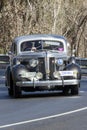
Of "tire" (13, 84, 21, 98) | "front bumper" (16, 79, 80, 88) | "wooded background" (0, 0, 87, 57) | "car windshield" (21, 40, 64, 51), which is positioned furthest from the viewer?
"wooded background" (0, 0, 87, 57)

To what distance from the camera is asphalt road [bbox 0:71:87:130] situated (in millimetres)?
12498

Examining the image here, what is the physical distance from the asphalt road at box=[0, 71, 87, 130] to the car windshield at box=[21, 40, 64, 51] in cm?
157

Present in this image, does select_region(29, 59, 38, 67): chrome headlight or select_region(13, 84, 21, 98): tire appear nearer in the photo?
select_region(29, 59, 38, 67): chrome headlight

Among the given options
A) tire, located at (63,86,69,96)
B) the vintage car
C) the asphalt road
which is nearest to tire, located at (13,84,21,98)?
the vintage car

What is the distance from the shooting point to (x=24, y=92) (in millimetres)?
21734

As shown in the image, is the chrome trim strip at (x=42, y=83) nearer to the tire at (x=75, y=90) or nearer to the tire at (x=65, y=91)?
the tire at (x=75, y=90)

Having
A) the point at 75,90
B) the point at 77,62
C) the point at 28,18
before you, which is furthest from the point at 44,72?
the point at 28,18

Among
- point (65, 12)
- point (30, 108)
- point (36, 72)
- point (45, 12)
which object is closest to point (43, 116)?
point (30, 108)

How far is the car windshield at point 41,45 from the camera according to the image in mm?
20297

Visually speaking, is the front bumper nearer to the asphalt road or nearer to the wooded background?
the asphalt road

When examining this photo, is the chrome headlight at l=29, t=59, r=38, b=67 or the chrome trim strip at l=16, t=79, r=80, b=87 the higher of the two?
the chrome headlight at l=29, t=59, r=38, b=67

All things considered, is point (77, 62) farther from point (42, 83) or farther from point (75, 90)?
point (42, 83)

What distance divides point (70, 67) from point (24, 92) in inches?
A: 131

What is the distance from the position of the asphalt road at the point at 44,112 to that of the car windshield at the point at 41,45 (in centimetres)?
157
